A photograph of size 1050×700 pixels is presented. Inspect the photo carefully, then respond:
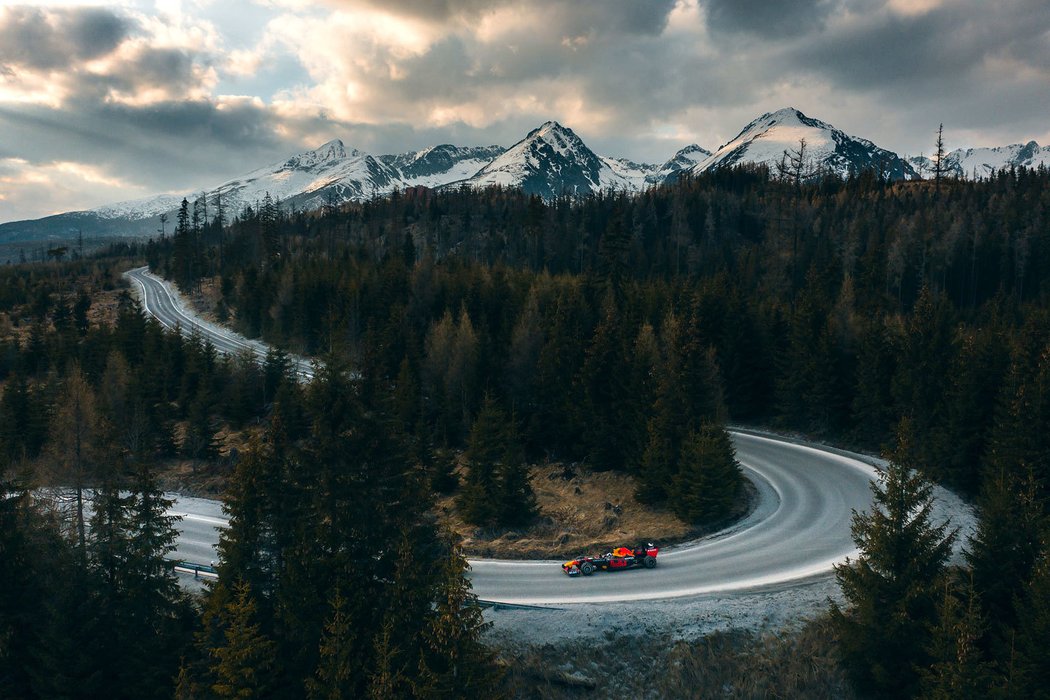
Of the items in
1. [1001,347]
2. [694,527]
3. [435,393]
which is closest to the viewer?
[694,527]

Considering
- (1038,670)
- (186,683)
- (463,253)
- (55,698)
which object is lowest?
(55,698)

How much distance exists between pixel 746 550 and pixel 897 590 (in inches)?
327

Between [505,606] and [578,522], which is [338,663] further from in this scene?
[578,522]

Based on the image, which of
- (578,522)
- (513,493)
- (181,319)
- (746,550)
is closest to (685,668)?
(746,550)

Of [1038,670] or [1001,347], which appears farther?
[1001,347]

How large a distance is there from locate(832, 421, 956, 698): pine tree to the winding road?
4729mm

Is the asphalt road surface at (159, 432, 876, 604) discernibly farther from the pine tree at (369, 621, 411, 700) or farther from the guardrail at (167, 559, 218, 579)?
the pine tree at (369, 621, 411, 700)

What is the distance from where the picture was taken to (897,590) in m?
19.0

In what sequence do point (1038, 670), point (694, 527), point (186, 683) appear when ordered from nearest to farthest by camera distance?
point (1038, 670), point (186, 683), point (694, 527)

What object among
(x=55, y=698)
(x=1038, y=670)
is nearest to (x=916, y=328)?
(x=1038, y=670)

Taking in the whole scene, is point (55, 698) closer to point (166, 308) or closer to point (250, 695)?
point (250, 695)

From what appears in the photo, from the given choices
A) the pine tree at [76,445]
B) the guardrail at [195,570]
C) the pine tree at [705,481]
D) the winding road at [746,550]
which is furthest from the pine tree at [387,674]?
the pine tree at [705,481]

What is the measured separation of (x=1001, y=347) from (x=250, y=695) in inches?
1738

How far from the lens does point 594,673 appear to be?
2008cm
